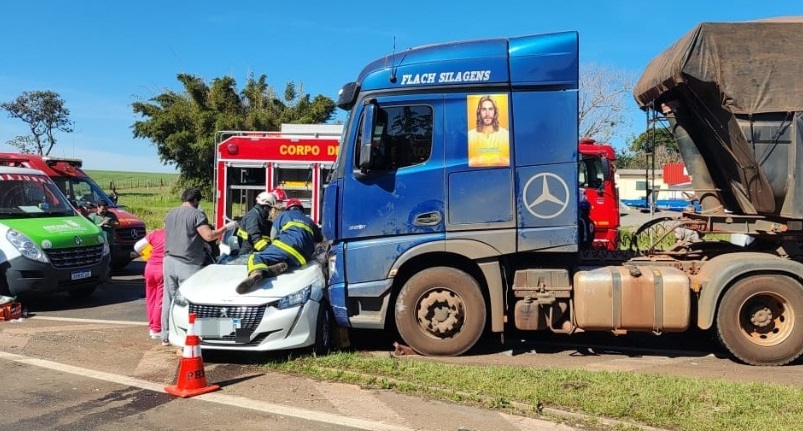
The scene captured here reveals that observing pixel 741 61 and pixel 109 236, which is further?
pixel 109 236

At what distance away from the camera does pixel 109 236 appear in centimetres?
1244

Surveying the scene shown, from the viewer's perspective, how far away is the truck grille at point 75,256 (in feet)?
30.0

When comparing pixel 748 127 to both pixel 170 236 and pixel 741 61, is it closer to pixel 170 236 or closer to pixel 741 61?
pixel 741 61

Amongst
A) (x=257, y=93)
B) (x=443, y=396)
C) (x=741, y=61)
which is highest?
(x=257, y=93)

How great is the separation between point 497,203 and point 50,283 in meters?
6.61

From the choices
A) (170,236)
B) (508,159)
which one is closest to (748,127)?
(508,159)

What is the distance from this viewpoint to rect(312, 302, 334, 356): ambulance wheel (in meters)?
6.45

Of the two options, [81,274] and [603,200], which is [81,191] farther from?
[603,200]

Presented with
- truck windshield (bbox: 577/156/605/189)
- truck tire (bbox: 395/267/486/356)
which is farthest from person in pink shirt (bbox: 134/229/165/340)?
truck windshield (bbox: 577/156/605/189)

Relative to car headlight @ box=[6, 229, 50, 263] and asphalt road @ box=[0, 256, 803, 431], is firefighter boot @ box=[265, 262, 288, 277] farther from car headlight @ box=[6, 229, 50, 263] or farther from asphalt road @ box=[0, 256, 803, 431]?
car headlight @ box=[6, 229, 50, 263]

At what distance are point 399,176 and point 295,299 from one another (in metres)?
1.61

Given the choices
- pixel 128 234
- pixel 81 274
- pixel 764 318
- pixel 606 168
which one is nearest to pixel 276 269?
pixel 81 274

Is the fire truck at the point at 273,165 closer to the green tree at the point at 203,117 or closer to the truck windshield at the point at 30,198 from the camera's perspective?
the truck windshield at the point at 30,198

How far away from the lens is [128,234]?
43.4ft
